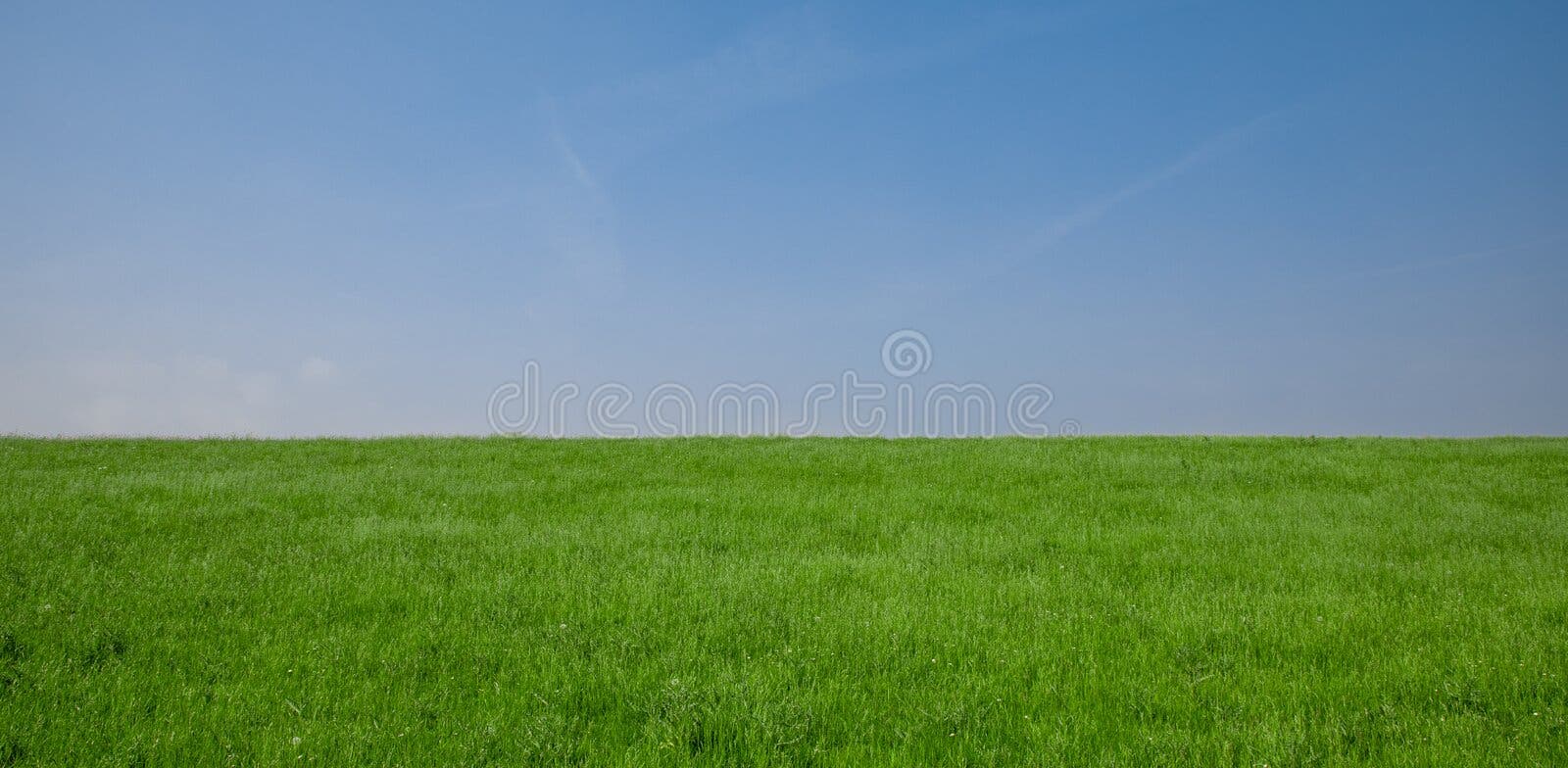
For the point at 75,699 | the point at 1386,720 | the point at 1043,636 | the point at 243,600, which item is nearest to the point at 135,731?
the point at 75,699

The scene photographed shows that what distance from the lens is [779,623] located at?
28.9 ft

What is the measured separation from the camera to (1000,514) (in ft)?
49.0

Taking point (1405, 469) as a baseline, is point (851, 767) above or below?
below

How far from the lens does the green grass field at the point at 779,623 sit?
6438mm

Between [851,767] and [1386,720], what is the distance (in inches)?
178

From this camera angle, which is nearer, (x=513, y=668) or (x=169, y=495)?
(x=513, y=668)

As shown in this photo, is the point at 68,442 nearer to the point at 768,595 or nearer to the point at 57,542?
the point at 57,542

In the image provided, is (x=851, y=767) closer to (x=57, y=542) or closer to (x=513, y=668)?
(x=513, y=668)

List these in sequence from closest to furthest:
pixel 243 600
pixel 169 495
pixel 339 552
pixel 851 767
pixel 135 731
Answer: pixel 851 767 → pixel 135 731 → pixel 243 600 → pixel 339 552 → pixel 169 495

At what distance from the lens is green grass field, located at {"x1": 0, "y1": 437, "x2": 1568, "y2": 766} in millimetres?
6438

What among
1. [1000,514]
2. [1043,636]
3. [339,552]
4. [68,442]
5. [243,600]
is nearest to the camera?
[1043,636]

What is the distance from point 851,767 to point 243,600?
7.66 metres

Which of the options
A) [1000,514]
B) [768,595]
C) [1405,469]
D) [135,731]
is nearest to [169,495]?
[135,731]

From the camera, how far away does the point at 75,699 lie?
706 centimetres
